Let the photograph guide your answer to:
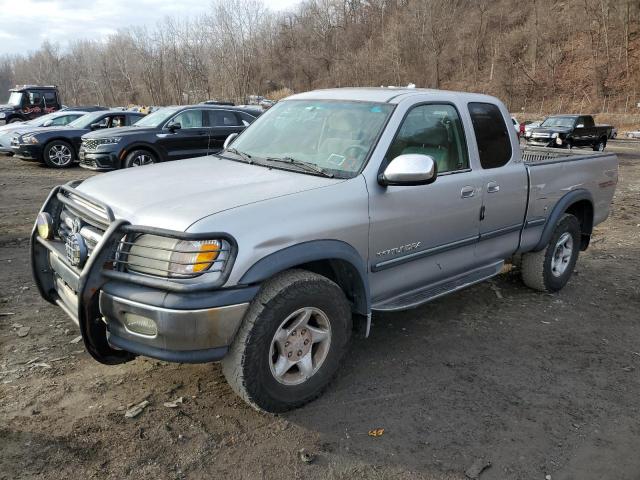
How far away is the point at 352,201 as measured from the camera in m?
3.28

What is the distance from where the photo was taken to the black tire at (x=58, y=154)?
551 inches

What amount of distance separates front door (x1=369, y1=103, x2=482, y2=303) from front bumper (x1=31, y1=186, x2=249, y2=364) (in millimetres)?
1093

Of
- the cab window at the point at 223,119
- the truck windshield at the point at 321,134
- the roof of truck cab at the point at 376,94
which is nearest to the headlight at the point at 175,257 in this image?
the truck windshield at the point at 321,134

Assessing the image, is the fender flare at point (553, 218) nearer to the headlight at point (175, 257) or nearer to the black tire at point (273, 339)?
the black tire at point (273, 339)

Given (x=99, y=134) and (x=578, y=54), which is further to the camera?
(x=578, y=54)

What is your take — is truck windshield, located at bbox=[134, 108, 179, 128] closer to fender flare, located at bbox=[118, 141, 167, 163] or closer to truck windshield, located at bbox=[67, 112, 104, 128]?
fender flare, located at bbox=[118, 141, 167, 163]

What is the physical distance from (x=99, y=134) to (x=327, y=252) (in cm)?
1017

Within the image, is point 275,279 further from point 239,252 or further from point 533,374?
point 533,374

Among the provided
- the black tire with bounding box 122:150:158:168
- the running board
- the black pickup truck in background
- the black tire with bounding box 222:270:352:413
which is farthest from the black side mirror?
the black pickup truck in background

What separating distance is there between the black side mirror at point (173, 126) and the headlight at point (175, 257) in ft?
31.1

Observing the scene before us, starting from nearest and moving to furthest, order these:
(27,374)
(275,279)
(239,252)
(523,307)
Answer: (239,252) → (275,279) → (27,374) → (523,307)

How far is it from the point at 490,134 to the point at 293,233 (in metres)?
2.31

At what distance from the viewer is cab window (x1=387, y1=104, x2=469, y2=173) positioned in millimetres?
3768

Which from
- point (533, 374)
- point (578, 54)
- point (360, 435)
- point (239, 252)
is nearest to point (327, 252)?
A: point (239, 252)
